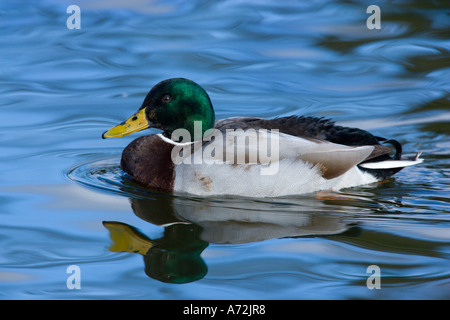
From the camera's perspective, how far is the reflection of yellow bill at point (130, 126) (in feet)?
20.5

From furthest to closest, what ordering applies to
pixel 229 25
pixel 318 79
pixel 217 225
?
pixel 229 25 → pixel 318 79 → pixel 217 225

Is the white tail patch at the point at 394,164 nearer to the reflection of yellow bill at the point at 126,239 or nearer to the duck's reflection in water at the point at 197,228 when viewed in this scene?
the duck's reflection in water at the point at 197,228

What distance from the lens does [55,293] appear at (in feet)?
14.4

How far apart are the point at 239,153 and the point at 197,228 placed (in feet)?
2.65

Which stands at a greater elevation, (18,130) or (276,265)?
(18,130)

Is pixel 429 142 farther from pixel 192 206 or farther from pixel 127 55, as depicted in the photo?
pixel 127 55

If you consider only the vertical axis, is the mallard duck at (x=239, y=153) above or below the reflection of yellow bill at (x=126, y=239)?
above

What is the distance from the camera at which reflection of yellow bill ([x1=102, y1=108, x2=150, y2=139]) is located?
6246 millimetres

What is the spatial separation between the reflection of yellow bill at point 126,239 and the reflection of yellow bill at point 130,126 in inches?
41.9

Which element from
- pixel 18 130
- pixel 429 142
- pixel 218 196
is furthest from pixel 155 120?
pixel 429 142

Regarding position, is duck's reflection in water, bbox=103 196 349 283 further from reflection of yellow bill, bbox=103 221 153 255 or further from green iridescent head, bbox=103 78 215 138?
green iridescent head, bbox=103 78 215 138

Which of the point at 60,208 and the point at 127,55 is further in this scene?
the point at 127,55

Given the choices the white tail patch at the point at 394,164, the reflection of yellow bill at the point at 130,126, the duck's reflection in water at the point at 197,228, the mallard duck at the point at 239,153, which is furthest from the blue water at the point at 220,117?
the reflection of yellow bill at the point at 130,126

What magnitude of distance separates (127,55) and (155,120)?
3.70m
